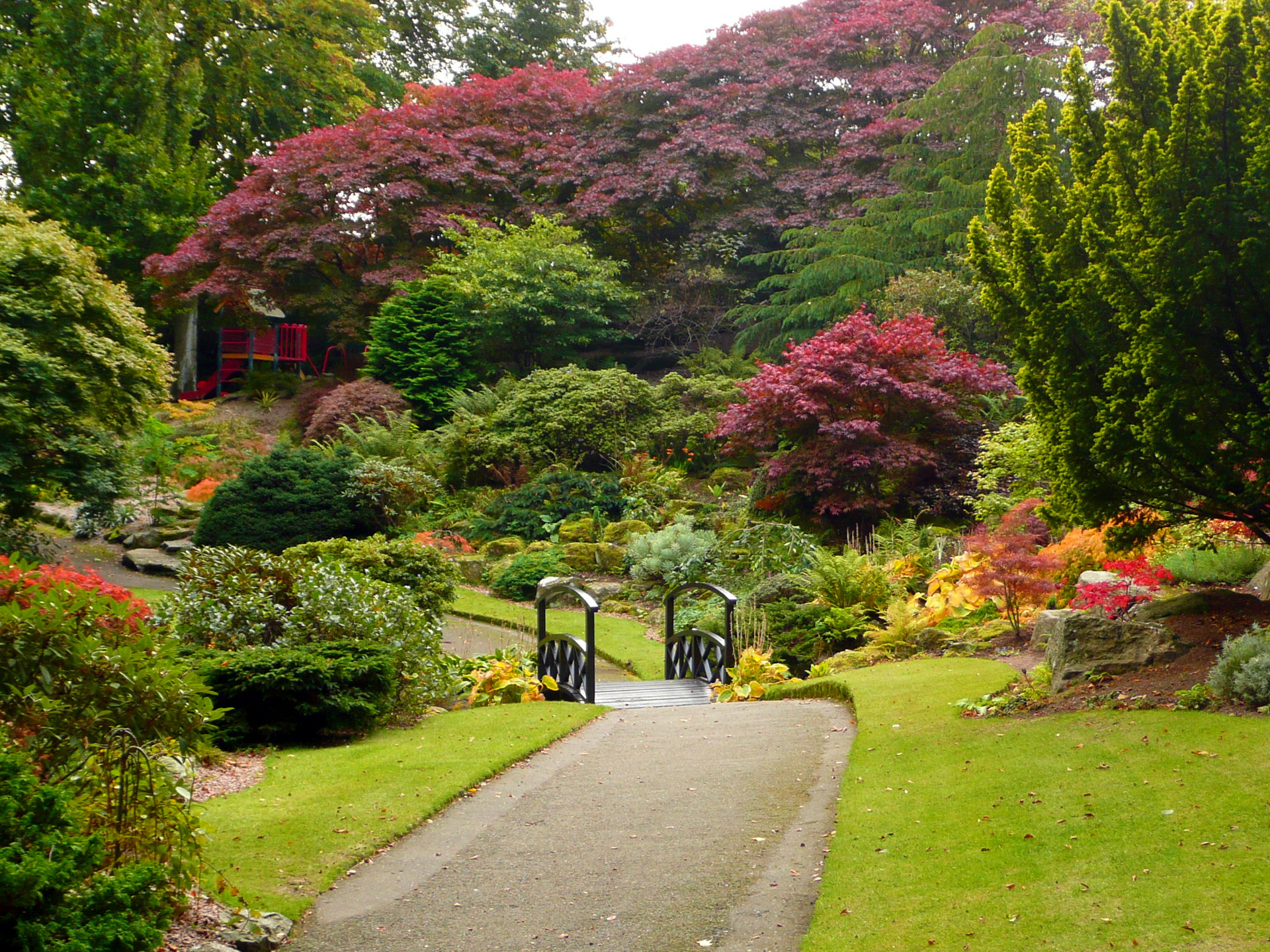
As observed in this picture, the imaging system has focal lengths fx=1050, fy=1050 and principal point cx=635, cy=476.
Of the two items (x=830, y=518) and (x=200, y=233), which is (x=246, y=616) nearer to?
(x=830, y=518)

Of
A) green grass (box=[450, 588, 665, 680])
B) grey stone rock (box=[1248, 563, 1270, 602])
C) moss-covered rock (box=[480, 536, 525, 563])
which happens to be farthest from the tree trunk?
grey stone rock (box=[1248, 563, 1270, 602])

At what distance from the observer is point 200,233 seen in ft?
79.7

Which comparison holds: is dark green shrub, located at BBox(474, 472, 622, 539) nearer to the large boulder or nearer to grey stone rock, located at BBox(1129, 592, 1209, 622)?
grey stone rock, located at BBox(1129, 592, 1209, 622)

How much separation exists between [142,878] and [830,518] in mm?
13486

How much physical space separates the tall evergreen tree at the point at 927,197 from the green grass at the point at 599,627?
926 cm

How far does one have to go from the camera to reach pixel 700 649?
38.5 feet

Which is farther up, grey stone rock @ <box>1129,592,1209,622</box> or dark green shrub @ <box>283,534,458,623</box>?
grey stone rock @ <box>1129,592,1209,622</box>

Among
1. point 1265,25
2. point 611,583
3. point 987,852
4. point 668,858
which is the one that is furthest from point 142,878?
point 611,583

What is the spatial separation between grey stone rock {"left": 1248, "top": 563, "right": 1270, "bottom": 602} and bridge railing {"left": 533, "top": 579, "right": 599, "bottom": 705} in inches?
213

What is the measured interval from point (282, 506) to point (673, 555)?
6251 millimetres

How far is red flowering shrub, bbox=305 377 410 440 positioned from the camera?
21828 mm

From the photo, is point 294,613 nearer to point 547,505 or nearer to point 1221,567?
point 1221,567

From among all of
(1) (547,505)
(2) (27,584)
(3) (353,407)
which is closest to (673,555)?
(1) (547,505)

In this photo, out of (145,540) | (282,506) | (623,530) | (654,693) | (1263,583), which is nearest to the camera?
(1263,583)
